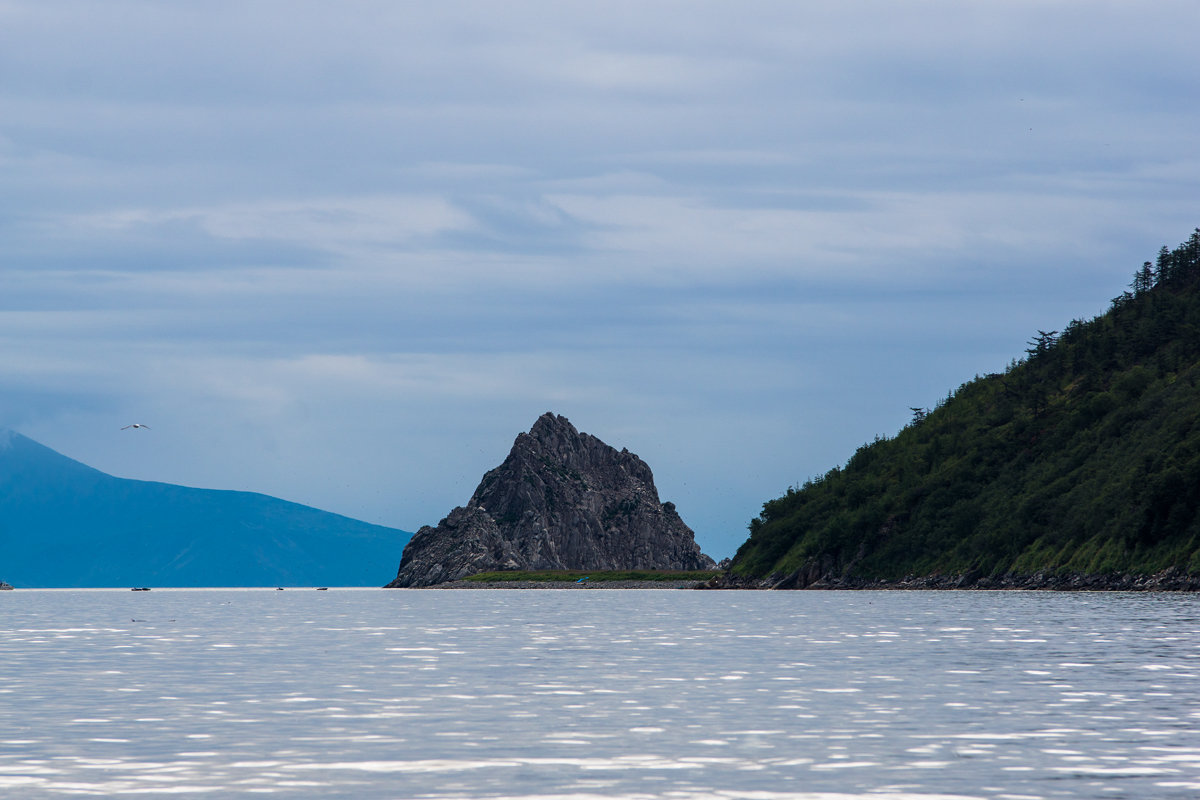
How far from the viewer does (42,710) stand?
42344 mm

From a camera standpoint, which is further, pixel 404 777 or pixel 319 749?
pixel 319 749

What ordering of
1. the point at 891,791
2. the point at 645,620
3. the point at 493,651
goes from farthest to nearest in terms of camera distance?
the point at 645,620
the point at 493,651
the point at 891,791

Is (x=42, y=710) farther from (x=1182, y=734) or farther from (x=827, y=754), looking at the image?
(x=1182, y=734)

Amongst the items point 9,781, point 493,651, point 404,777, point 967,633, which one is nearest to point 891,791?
point 404,777

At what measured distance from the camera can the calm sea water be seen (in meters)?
27.7

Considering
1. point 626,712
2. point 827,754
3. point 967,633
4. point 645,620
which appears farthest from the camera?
point 645,620

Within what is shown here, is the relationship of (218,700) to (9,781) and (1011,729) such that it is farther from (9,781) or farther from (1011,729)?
(1011,729)

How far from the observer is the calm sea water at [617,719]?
27734 mm

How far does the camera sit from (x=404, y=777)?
28578 mm

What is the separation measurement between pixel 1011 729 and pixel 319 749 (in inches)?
695

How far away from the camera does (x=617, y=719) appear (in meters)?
38.8

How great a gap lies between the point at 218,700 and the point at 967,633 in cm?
5334

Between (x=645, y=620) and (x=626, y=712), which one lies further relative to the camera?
(x=645, y=620)

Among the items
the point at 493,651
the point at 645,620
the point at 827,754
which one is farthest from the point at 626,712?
the point at 645,620
